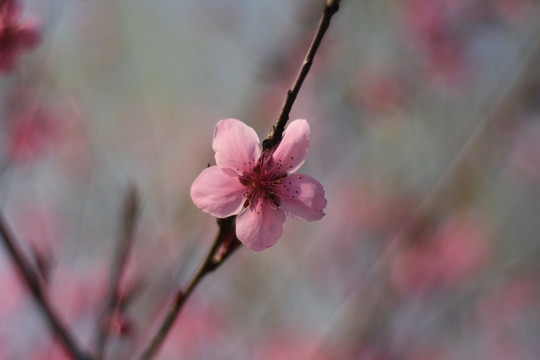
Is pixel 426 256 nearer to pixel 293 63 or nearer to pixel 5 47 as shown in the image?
pixel 293 63

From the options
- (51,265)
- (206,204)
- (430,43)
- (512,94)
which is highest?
(430,43)

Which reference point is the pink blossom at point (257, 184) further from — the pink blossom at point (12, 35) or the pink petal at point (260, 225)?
the pink blossom at point (12, 35)

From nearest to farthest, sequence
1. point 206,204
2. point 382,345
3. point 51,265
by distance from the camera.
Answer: point 206,204, point 51,265, point 382,345

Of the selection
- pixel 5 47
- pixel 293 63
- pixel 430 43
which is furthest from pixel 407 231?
pixel 430 43

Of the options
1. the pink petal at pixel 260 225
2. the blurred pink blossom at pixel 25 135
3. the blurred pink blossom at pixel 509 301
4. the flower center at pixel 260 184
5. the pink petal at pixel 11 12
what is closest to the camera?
the pink petal at pixel 260 225

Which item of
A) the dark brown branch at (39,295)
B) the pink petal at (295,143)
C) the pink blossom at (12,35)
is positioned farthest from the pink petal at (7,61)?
the pink petal at (295,143)

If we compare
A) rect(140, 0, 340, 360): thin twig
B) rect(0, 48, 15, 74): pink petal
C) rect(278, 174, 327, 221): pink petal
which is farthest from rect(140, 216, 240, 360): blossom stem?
rect(0, 48, 15, 74): pink petal
